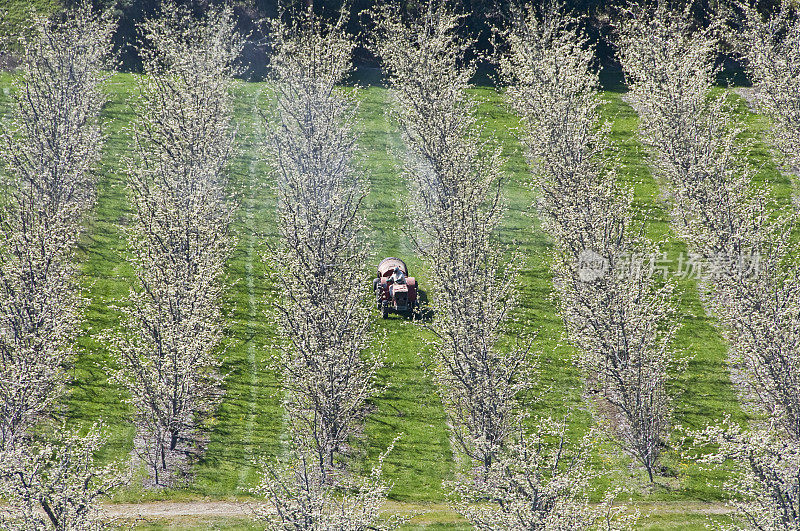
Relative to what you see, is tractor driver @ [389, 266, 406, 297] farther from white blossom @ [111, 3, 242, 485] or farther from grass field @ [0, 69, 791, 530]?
white blossom @ [111, 3, 242, 485]

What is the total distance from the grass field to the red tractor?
59.3 inches

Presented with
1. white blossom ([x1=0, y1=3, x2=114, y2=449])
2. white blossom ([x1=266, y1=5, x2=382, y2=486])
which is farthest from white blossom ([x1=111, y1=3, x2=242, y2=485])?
white blossom ([x1=266, y1=5, x2=382, y2=486])

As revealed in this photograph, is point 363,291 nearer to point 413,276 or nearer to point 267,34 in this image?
point 413,276

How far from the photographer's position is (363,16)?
89812 millimetres

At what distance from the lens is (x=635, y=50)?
3246 inches

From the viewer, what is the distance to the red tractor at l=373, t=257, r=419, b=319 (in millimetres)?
59688

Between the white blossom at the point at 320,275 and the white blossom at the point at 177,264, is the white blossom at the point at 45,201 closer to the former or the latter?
the white blossom at the point at 177,264

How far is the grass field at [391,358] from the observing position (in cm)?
4944

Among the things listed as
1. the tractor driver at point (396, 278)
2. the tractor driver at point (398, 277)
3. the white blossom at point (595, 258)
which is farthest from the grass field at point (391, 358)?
the tractor driver at point (398, 277)

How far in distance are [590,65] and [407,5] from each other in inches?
745

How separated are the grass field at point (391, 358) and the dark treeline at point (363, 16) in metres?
13.0

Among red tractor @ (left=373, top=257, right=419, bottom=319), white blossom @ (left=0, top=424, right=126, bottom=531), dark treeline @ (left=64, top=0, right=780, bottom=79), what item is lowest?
white blossom @ (left=0, top=424, right=126, bottom=531)

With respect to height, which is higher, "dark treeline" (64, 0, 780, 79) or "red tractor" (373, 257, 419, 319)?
"dark treeline" (64, 0, 780, 79)

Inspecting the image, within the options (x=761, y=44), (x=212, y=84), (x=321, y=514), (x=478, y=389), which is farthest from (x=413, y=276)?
(x=761, y=44)
